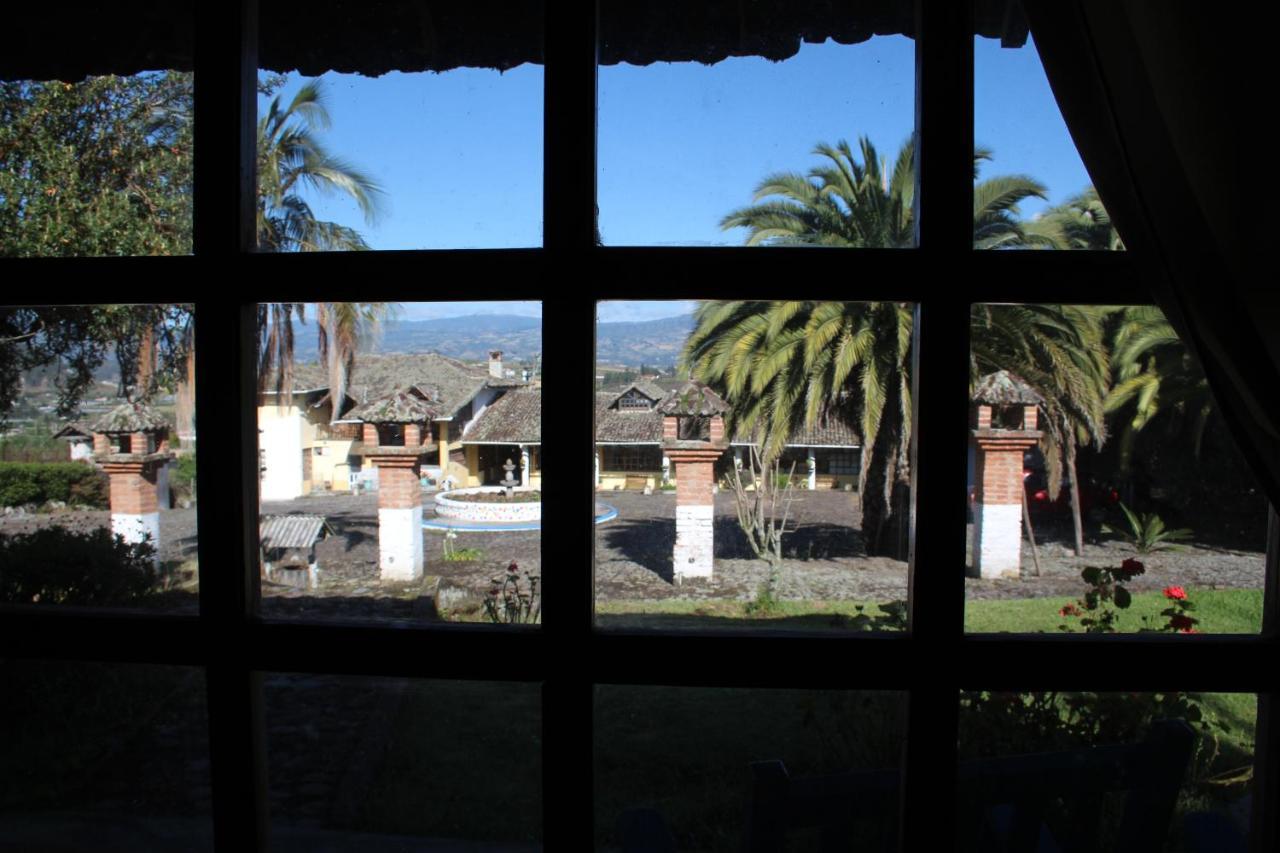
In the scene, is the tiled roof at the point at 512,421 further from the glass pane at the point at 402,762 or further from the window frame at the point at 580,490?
the glass pane at the point at 402,762

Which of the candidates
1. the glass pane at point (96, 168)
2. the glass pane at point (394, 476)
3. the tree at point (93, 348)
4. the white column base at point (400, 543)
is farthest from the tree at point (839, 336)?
the glass pane at point (96, 168)

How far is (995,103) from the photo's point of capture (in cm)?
89

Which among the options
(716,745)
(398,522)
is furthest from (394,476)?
(716,745)

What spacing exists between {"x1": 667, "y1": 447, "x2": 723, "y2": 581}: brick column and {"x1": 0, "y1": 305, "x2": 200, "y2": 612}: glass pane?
2.55 ft

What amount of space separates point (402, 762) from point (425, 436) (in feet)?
3.82

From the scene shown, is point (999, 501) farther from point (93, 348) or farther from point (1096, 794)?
point (93, 348)

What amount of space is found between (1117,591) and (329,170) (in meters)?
1.63

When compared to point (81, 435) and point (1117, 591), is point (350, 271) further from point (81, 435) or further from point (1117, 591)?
point (1117, 591)

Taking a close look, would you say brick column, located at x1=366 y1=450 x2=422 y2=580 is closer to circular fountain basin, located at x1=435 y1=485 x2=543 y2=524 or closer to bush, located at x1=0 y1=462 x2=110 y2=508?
circular fountain basin, located at x1=435 y1=485 x2=543 y2=524

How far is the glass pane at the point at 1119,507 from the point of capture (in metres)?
1.16

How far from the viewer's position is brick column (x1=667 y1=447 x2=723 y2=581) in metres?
1.20

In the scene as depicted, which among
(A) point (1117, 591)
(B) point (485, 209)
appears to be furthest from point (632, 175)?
(A) point (1117, 591)

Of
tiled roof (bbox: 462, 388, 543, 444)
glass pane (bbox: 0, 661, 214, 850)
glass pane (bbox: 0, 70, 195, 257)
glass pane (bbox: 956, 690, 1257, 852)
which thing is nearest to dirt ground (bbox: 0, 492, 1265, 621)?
tiled roof (bbox: 462, 388, 543, 444)

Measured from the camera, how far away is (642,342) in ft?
3.29
